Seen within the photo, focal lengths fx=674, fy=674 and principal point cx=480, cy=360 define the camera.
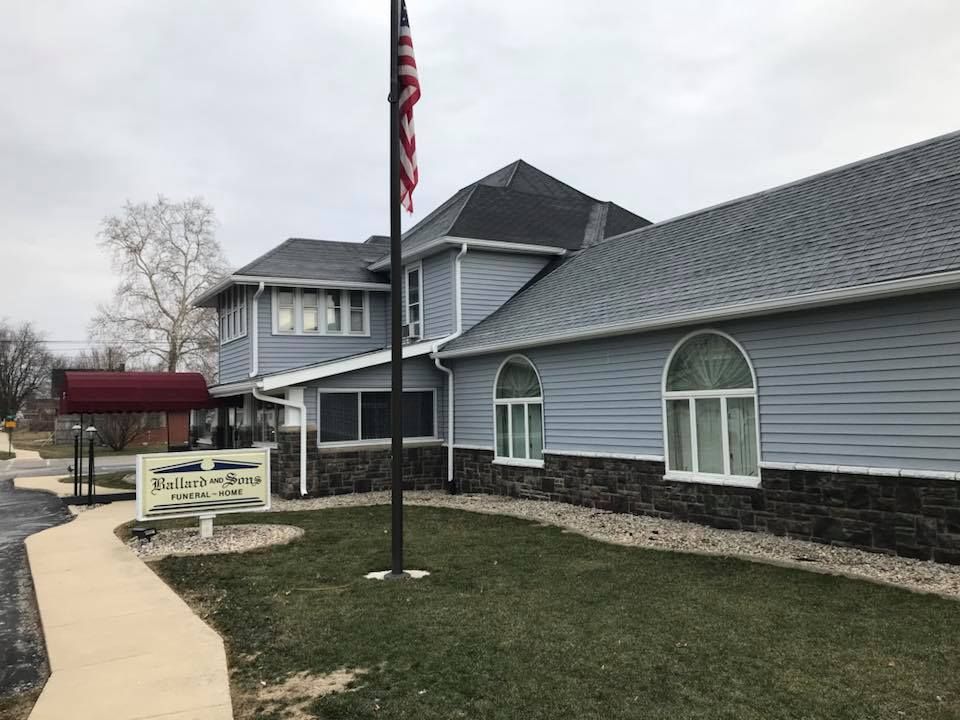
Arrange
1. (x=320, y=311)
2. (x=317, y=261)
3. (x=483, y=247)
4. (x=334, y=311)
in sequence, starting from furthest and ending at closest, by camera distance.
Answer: (x=317, y=261), (x=334, y=311), (x=320, y=311), (x=483, y=247)

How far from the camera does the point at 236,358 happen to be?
62.0ft

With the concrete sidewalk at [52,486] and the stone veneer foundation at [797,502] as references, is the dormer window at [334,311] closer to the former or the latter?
the concrete sidewalk at [52,486]

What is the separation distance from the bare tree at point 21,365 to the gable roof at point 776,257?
71.6m

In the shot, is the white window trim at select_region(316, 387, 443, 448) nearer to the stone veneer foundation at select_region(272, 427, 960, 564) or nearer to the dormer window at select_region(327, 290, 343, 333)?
the stone veneer foundation at select_region(272, 427, 960, 564)

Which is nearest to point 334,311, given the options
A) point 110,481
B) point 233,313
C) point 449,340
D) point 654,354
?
point 233,313

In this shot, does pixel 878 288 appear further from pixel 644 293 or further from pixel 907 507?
pixel 644 293

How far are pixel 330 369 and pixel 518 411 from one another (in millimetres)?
4046

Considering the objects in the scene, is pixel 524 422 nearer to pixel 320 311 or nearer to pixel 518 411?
pixel 518 411

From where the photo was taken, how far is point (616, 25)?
40.5ft

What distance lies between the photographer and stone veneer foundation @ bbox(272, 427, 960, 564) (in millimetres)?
7438

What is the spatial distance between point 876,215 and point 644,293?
143 inches

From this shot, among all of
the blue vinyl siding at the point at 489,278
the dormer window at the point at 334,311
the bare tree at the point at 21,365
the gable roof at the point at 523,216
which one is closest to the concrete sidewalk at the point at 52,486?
the dormer window at the point at 334,311

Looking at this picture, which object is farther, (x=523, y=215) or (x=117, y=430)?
(x=117, y=430)

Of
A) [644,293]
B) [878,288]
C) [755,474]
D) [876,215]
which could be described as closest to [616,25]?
[644,293]
